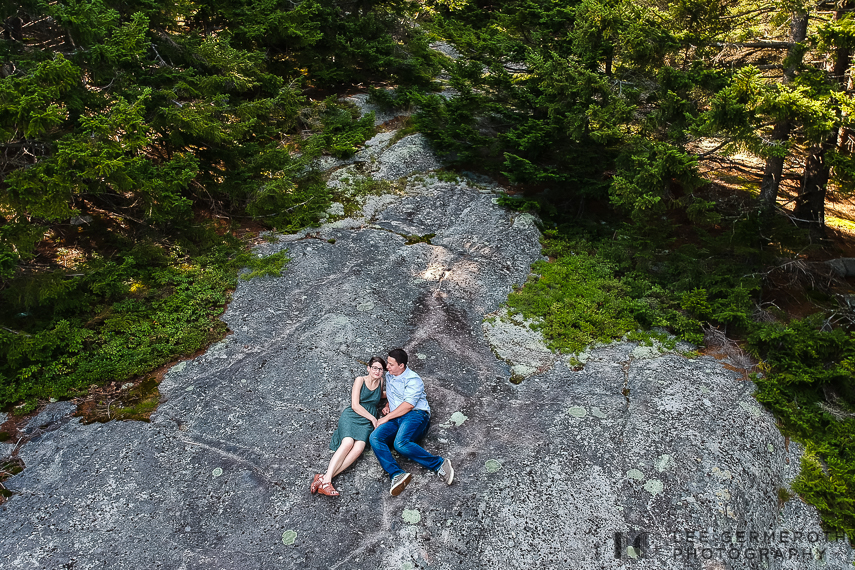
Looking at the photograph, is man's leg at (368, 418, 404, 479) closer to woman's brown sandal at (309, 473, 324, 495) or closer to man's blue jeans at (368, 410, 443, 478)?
man's blue jeans at (368, 410, 443, 478)

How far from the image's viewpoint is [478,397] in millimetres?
6617

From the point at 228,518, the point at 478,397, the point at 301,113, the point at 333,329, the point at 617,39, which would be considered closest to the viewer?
the point at 228,518

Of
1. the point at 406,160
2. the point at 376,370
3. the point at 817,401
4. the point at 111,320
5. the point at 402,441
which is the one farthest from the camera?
the point at 406,160

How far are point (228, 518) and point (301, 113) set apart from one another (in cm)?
948

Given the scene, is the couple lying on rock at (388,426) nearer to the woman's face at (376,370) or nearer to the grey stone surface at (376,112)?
the woman's face at (376,370)

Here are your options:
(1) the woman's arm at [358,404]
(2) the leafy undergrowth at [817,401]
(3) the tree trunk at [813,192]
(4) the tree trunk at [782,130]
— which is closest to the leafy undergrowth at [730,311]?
(2) the leafy undergrowth at [817,401]

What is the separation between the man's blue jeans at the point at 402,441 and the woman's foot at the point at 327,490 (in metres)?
0.59

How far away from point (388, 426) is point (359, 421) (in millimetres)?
375

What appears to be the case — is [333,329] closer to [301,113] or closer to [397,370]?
[397,370]

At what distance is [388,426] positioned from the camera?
5715 mm

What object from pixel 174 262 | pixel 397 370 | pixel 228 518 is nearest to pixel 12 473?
pixel 228 518

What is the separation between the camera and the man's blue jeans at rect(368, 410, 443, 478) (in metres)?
5.50

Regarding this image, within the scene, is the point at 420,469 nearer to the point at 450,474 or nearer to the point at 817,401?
the point at 450,474

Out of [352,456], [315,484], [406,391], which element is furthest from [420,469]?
[315,484]
